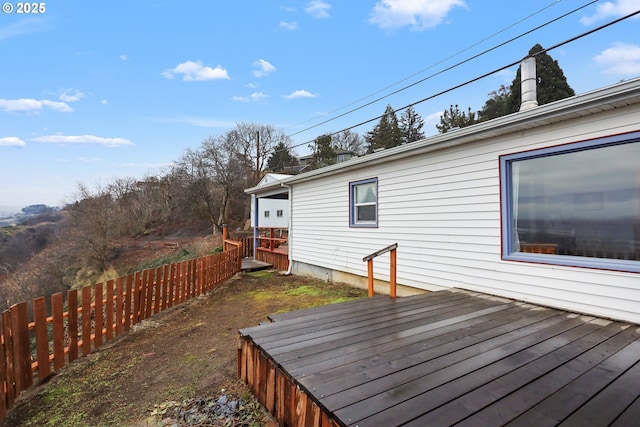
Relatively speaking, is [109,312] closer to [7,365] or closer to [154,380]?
[7,365]

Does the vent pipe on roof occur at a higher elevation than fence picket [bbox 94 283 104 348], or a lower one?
higher

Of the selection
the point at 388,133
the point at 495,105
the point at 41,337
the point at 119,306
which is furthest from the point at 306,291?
the point at 388,133

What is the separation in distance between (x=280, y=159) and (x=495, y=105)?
20778 millimetres

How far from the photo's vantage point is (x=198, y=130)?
28.1 m

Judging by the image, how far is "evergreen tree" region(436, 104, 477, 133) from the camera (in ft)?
77.8

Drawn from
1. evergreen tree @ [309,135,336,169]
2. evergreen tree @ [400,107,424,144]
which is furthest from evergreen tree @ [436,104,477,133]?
evergreen tree @ [309,135,336,169]

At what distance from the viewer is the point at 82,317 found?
374 centimetres

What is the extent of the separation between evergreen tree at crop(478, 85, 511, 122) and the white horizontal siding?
21936 mm

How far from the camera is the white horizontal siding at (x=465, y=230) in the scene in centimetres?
320

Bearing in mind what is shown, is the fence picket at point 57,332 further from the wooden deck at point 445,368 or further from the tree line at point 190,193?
the tree line at point 190,193

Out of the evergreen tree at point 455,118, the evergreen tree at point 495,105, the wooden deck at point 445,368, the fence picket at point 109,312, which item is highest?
the evergreen tree at point 495,105

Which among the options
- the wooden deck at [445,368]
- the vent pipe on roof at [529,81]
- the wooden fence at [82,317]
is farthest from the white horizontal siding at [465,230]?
the wooden fence at [82,317]

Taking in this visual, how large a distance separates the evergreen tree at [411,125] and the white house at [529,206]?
2733 centimetres

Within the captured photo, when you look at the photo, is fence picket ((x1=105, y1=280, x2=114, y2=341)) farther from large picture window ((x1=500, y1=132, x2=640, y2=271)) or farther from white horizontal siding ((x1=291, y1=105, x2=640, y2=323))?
large picture window ((x1=500, y1=132, x2=640, y2=271))
